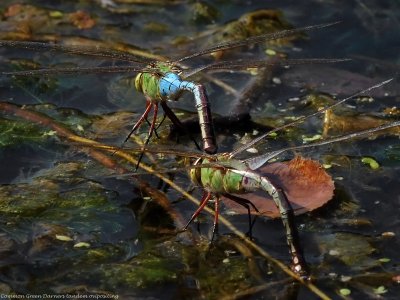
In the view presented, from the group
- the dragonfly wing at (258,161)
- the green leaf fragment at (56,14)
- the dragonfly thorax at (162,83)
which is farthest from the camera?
the green leaf fragment at (56,14)

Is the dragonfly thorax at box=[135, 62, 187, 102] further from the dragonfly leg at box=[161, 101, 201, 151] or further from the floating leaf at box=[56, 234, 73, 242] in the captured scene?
the floating leaf at box=[56, 234, 73, 242]

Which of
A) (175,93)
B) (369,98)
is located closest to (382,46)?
(369,98)

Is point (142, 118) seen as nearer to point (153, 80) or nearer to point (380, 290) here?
point (153, 80)

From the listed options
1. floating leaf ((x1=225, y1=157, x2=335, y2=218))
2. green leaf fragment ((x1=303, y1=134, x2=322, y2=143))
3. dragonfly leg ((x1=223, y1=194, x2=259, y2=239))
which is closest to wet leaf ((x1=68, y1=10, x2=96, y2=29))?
green leaf fragment ((x1=303, y1=134, x2=322, y2=143))

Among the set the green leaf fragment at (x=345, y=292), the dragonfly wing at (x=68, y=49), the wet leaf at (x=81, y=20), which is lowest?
the green leaf fragment at (x=345, y=292)

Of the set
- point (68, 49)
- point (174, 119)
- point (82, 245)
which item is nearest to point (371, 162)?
point (174, 119)

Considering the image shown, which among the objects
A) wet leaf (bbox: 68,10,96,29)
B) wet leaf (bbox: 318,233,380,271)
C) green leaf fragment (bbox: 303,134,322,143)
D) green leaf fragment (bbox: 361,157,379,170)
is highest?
wet leaf (bbox: 68,10,96,29)

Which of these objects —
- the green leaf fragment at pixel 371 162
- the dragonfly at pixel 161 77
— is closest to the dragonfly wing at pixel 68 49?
the dragonfly at pixel 161 77

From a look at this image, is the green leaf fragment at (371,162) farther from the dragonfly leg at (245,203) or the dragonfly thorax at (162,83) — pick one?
the dragonfly thorax at (162,83)
